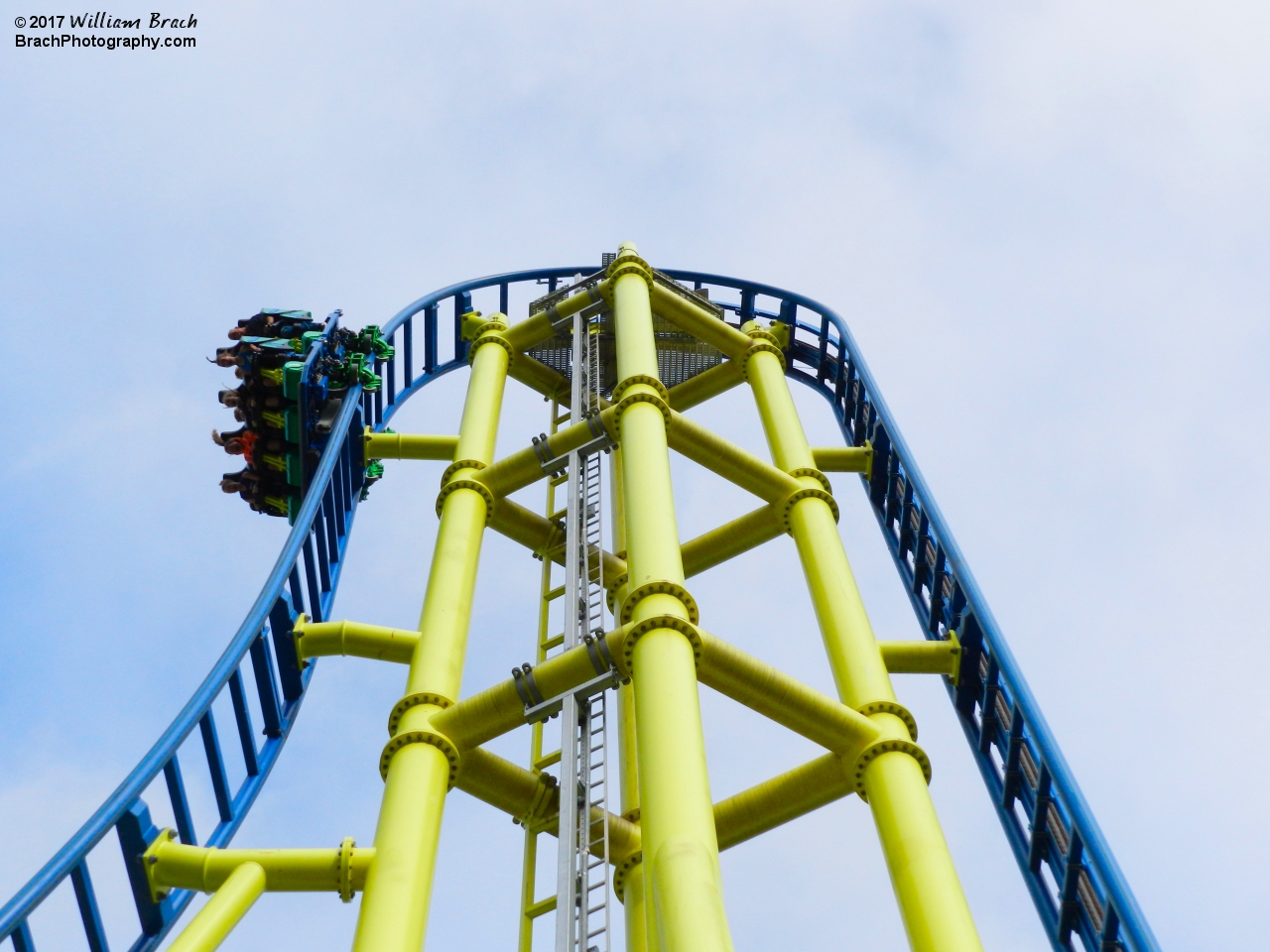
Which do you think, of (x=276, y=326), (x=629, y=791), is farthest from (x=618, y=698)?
(x=276, y=326)

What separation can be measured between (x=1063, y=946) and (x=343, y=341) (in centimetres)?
865

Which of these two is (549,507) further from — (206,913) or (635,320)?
(206,913)

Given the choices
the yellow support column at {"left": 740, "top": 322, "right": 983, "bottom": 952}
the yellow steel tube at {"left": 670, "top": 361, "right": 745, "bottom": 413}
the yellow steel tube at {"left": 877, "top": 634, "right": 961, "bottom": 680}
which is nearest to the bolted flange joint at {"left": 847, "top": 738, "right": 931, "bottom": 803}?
the yellow support column at {"left": 740, "top": 322, "right": 983, "bottom": 952}

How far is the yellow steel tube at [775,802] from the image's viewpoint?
8477 millimetres

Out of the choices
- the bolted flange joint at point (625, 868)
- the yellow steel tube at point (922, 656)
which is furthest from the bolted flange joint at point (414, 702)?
the yellow steel tube at point (922, 656)

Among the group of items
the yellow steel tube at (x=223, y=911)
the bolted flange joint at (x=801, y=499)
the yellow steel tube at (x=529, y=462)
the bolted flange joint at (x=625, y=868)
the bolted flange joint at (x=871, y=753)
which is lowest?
the yellow steel tube at (x=223, y=911)

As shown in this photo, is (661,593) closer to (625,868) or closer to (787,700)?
(787,700)

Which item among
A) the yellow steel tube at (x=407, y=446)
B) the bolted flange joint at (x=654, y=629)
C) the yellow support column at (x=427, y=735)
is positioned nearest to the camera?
the yellow support column at (x=427, y=735)

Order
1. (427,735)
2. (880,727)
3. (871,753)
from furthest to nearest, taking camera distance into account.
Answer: (880,727) < (871,753) < (427,735)

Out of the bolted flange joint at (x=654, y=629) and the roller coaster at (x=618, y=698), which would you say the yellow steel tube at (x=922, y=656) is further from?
the bolted flange joint at (x=654, y=629)

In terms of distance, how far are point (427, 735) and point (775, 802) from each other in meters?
2.28

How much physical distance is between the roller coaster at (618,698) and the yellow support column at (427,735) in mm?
18

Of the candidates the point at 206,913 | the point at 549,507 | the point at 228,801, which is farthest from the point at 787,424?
the point at 206,913

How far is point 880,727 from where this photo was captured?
8.38 meters
